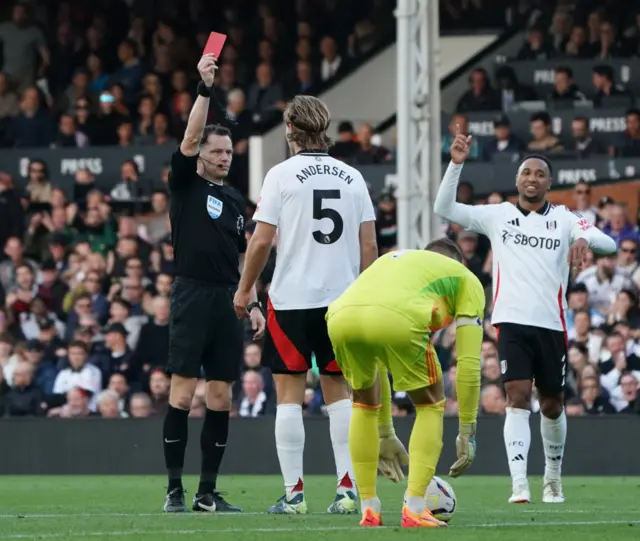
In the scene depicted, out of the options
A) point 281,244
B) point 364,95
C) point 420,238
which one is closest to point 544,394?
point 281,244

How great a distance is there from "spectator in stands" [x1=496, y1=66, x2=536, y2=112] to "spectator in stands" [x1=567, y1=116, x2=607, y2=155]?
1.58m

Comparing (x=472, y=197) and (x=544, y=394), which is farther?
(x=472, y=197)

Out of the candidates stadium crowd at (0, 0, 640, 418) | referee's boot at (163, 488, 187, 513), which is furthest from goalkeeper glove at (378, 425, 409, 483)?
stadium crowd at (0, 0, 640, 418)

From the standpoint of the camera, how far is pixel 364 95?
77.7 ft

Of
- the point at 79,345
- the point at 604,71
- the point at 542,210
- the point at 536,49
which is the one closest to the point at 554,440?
the point at 542,210

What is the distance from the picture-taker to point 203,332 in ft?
30.3

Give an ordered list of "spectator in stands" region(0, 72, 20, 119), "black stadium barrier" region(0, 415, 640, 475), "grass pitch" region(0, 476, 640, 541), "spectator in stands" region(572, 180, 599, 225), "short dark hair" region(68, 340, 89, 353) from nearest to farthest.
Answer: "grass pitch" region(0, 476, 640, 541) → "black stadium barrier" region(0, 415, 640, 475) → "short dark hair" region(68, 340, 89, 353) → "spectator in stands" region(572, 180, 599, 225) → "spectator in stands" region(0, 72, 20, 119)

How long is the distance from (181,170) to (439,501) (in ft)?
7.68

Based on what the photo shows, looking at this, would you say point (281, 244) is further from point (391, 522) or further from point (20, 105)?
point (20, 105)

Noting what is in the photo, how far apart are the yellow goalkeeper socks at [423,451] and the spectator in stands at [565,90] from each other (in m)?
13.0

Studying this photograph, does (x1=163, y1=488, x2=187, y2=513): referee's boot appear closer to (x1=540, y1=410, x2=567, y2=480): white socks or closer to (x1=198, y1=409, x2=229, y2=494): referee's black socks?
(x1=198, y1=409, x2=229, y2=494): referee's black socks

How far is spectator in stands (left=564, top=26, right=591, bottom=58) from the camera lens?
21609mm

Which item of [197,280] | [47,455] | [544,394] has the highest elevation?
[197,280]

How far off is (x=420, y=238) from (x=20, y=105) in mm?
8342
